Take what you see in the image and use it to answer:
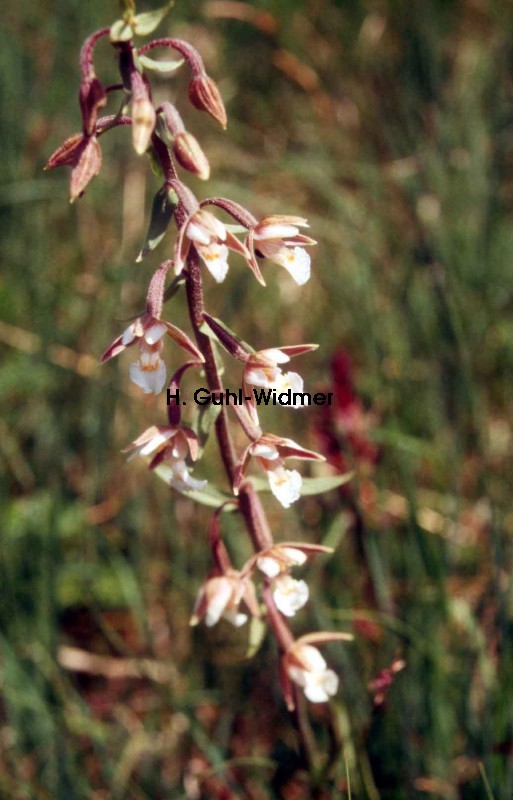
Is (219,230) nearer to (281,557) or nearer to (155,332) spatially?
(155,332)

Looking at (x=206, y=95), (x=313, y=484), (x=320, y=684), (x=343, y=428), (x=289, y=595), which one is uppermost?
(x=206, y=95)

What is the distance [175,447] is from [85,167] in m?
0.47

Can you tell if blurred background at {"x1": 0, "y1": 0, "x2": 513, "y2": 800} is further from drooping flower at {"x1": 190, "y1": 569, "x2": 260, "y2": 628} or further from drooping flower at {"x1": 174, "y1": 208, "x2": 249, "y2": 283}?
drooping flower at {"x1": 174, "y1": 208, "x2": 249, "y2": 283}

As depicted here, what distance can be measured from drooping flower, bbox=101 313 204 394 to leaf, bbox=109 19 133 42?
399mm

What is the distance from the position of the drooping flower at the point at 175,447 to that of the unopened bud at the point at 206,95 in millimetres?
497

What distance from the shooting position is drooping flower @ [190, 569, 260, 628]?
142 cm

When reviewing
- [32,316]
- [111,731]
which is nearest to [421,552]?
[111,731]

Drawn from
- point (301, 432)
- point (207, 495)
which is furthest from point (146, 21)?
point (301, 432)

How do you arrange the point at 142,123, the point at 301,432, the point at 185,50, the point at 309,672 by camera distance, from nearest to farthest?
the point at 142,123
the point at 185,50
the point at 309,672
the point at 301,432

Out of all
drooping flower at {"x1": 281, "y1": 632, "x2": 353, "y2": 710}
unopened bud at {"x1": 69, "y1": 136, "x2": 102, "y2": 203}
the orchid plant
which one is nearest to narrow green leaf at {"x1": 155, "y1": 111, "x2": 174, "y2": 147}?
the orchid plant

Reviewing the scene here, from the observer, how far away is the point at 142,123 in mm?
1166

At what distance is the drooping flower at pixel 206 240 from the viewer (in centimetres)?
123

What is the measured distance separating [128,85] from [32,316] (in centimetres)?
157

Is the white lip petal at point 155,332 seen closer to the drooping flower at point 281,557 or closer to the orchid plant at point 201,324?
the orchid plant at point 201,324
